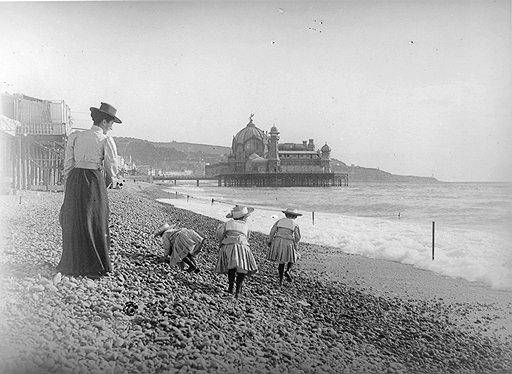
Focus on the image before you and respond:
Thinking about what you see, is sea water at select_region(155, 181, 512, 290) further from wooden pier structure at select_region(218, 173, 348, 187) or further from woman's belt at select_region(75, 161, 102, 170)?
wooden pier structure at select_region(218, 173, 348, 187)

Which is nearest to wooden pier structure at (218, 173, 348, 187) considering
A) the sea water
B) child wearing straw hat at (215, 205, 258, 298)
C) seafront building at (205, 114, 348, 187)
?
seafront building at (205, 114, 348, 187)

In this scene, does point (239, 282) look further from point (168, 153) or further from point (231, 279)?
point (168, 153)

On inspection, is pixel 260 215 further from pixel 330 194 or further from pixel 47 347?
pixel 330 194

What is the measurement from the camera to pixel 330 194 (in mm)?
6180

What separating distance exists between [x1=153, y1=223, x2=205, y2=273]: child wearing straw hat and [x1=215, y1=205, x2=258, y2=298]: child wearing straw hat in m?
0.16

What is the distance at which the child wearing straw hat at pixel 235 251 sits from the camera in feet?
6.79

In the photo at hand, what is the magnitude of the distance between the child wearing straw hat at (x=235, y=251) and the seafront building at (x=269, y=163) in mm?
527

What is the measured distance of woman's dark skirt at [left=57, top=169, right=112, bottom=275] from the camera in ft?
6.38

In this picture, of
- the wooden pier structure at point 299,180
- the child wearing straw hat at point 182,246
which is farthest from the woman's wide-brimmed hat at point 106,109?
the wooden pier structure at point 299,180

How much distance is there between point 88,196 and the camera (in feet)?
6.40

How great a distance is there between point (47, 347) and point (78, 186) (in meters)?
0.69

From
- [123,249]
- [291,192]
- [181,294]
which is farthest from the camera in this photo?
[291,192]

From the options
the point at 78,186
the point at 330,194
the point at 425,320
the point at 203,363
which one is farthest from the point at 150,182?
the point at 330,194

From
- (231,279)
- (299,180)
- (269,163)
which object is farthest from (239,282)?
(299,180)
